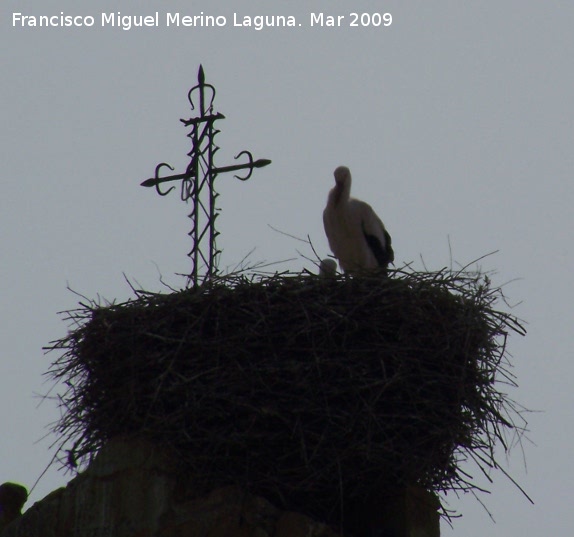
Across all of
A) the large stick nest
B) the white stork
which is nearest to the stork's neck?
the white stork

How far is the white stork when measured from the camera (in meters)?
7.61

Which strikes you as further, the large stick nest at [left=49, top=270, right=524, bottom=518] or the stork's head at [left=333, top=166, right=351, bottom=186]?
the stork's head at [left=333, top=166, right=351, bottom=186]

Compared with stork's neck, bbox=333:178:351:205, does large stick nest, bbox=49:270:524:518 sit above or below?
below

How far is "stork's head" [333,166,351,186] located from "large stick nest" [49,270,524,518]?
197 cm

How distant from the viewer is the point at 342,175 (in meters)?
7.71

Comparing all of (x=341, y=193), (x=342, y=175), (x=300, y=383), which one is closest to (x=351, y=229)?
(x=341, y=193)

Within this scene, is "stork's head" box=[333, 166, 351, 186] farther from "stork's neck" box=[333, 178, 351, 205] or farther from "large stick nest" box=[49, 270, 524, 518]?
"large stick nest" box=[49, 270, 524, 518]

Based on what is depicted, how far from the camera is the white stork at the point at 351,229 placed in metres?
7.61

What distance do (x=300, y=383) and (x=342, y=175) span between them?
275cm

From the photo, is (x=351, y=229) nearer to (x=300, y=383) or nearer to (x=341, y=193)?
(x=341, y=193)

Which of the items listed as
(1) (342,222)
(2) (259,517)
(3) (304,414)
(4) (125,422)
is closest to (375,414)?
(3) (304,414)

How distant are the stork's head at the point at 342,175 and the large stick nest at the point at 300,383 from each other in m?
1.97

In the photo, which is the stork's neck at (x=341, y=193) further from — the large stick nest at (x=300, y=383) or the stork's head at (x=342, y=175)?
the large stick nest at (x=300, y=383)

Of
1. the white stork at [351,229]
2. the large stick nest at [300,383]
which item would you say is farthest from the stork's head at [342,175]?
the large stick nest at [300,383]
